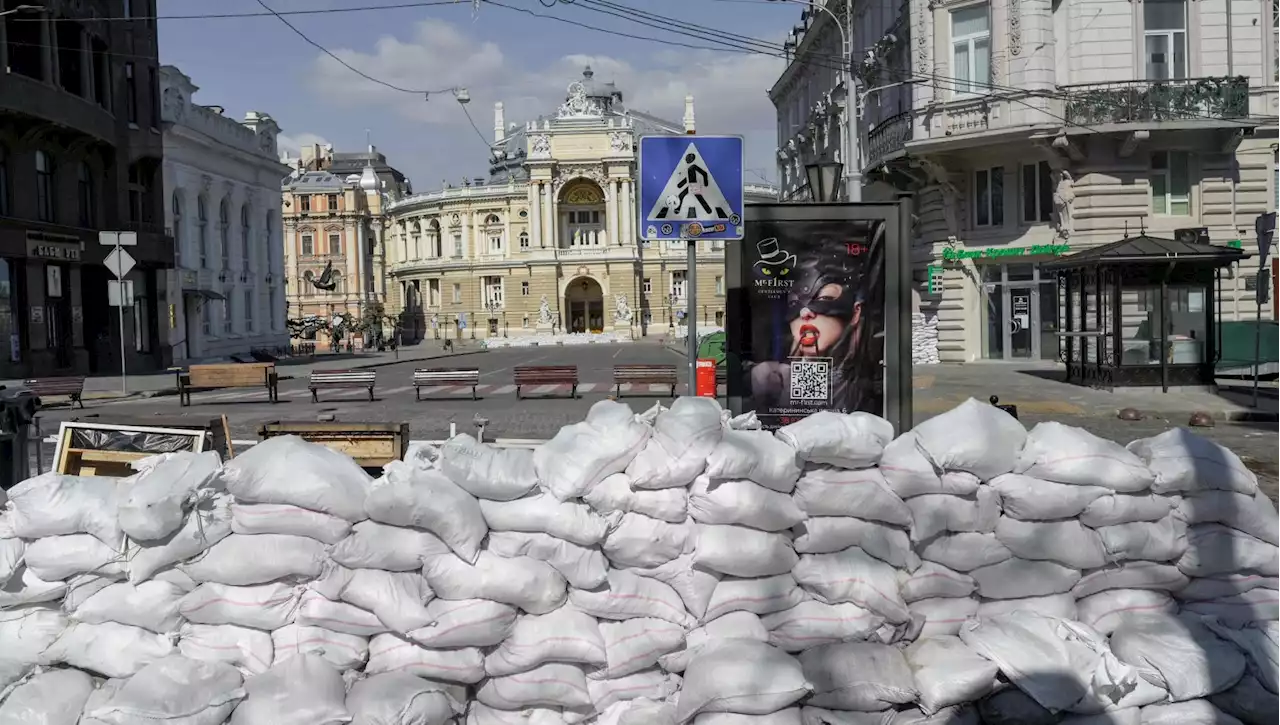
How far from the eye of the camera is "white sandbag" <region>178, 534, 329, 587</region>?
397 cm

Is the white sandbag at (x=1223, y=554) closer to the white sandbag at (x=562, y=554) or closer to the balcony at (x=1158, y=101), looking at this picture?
the white sandbag at (x=562, y=554)

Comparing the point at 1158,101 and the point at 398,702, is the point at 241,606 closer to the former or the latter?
the point at 398,702

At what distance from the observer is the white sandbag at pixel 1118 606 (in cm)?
420

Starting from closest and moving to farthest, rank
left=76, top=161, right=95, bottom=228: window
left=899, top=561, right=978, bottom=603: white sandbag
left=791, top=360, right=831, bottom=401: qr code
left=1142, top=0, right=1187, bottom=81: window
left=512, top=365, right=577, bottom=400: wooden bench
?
1. left=899, top=561, right=978, bottom=603: white sandbag
2. left=791, top=360, right=831, bottom=401: qr code
3. left=512, top=365, right=577, bottom=400: wooden bench
4. left=1142, top=0, right=1187, bottom=81: window
5. left=76, top=161, right=95, bottom=228: window

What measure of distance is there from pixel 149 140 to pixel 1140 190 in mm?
31435

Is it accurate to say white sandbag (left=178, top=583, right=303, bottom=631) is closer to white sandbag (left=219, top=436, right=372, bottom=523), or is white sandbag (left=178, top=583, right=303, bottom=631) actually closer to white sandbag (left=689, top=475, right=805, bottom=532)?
white sandbag (left=219, top=436, right=372, bottom=523)

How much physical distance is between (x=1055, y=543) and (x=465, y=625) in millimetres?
2401

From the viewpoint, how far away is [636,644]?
13.1ft

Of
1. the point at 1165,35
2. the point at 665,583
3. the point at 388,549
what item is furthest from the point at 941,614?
the point at 1165,35

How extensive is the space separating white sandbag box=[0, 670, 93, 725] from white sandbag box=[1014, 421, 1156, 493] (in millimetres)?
Answer: 3786

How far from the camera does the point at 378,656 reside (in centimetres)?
390

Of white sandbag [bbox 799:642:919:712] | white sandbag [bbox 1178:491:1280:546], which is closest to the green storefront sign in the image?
white sandbag [bbox 1178:491:1280:546]

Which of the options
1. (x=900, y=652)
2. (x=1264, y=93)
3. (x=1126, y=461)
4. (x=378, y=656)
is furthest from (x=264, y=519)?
(x=1264, y=93)

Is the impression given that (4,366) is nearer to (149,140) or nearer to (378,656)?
(149,140)
